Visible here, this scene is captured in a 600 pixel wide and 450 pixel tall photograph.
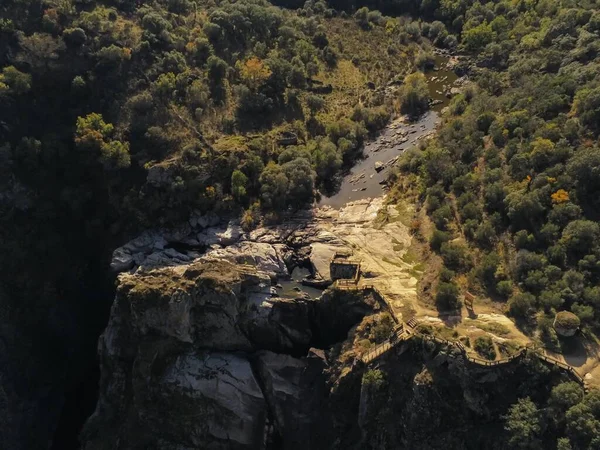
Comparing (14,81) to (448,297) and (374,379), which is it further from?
(448,297)

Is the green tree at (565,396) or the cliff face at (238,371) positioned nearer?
the green tree at (565,396)

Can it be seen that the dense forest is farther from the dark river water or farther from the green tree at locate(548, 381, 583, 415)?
the green tree at locate(548, 381, 583, 415)

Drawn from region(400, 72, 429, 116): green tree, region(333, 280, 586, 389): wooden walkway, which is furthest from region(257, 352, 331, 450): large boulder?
region(400, 72, 429, 116): green tree

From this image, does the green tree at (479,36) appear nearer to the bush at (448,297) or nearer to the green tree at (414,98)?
the green tree at (414,98)

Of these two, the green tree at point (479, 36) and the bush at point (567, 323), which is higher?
the green tree at point (479, 36)

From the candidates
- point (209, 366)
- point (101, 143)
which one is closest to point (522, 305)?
point (209, 366)

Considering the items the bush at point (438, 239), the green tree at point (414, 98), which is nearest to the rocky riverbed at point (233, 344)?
the bush at point (438, 239)
